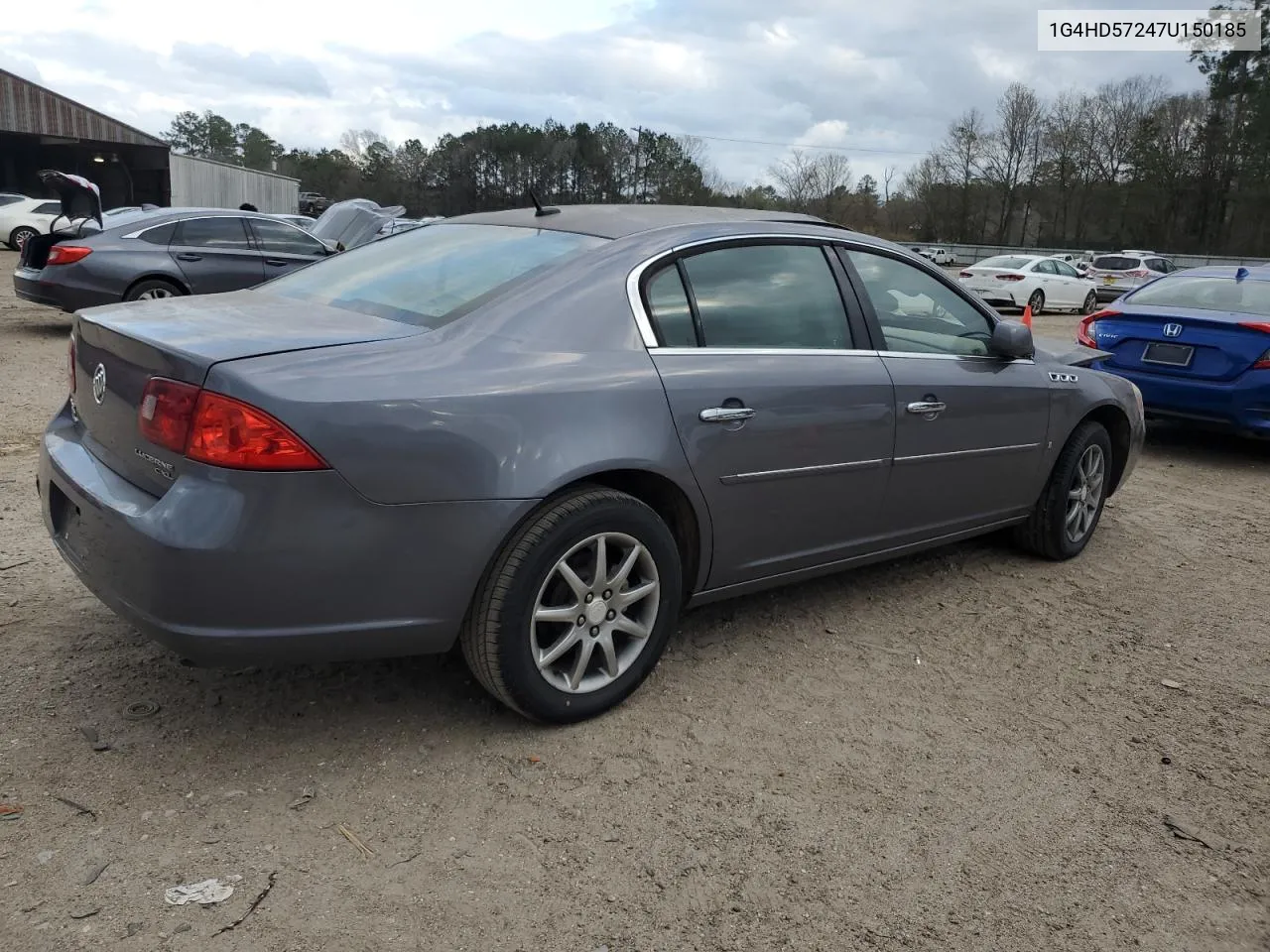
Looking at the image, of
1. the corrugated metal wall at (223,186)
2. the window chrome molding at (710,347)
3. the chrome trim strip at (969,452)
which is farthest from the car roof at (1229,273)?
the corrugated metal wall at (223,186)

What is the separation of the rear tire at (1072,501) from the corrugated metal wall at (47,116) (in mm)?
39644

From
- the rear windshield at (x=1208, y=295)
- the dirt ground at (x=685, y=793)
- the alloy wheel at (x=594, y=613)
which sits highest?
the rear windshield at (x=1208, y=295)

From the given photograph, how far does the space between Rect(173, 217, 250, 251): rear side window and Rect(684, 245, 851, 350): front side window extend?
28.6 ft

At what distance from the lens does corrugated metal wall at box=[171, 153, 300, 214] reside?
1625 inches

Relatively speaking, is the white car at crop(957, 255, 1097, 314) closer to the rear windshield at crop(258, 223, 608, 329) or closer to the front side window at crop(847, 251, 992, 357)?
the front side window at crop(847, 251, 992, 357)

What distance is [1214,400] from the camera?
7238mm

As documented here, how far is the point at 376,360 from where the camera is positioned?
267 centimetres

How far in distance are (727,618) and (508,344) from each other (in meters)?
1.65

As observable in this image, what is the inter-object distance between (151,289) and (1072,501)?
9034 mm

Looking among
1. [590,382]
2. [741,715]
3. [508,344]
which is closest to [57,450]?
[508,344]

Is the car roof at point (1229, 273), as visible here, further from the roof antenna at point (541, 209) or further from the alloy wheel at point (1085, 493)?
the roof antenna at point (541, 209)

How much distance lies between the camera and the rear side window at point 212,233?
34.6 ft

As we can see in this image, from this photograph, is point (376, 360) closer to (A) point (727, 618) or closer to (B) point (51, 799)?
(B) point (51, 799)

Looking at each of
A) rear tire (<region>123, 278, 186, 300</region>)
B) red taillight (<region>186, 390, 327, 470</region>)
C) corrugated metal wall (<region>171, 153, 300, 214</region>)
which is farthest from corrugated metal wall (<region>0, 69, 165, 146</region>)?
red taillight (<region>186, 390, 327, 470</region>)
